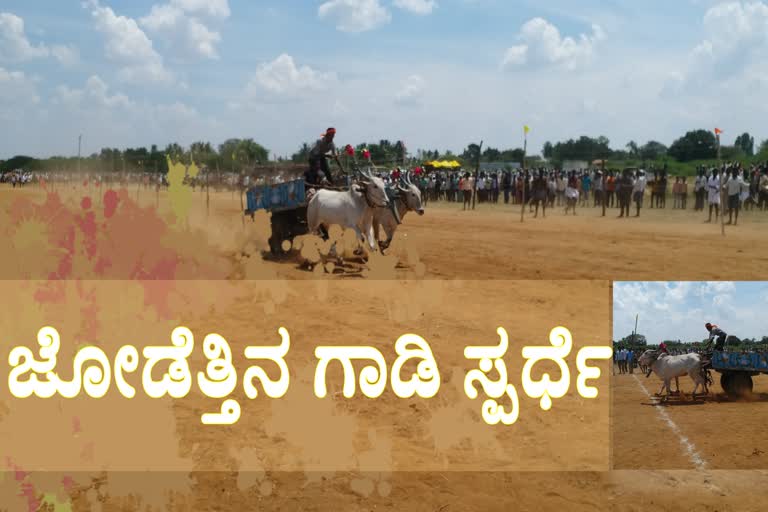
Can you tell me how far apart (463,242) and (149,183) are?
37.4m

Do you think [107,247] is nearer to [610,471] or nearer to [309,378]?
[309,378]

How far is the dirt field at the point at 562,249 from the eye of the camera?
50.9ft

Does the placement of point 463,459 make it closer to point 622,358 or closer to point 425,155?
point 622,358

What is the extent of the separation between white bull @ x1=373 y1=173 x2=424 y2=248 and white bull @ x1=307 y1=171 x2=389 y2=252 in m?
0.42

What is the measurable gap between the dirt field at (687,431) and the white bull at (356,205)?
5.53 metres

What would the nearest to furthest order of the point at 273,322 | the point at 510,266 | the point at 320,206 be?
the point at 273,322
the point at 320,206
the point at 510,266

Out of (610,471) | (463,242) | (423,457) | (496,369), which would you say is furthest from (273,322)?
(463,242)

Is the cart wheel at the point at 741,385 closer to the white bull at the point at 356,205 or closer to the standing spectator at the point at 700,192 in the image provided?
the white bull at the point at 356,205

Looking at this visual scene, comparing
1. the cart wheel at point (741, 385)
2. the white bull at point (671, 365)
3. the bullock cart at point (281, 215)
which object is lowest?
the cart wheel at point (741, 385)

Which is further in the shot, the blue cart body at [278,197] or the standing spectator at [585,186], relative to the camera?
the standing spectator at [585,186]

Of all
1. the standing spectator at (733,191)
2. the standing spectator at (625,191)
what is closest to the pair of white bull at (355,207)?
the standing spectator at (733,191)

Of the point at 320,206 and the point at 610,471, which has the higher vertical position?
the point at 320,206

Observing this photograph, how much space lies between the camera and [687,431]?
855 centimetres

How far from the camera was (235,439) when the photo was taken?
6.95 meters
